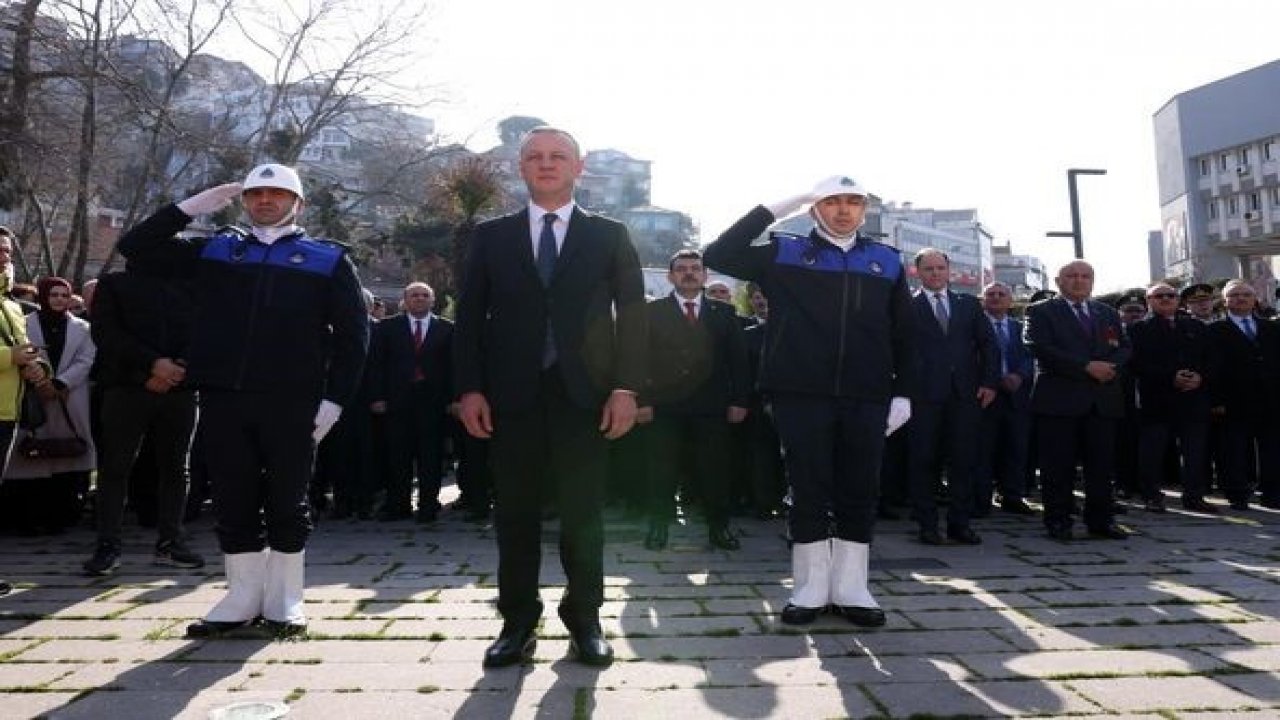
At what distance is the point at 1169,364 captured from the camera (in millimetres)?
8062

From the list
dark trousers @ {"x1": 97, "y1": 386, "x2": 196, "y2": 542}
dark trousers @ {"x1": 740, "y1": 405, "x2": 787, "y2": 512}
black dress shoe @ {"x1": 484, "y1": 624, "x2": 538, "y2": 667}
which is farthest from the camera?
dark trousers @ {"x1": 740, "y1": 405, "x2": 787, "y2": 512}

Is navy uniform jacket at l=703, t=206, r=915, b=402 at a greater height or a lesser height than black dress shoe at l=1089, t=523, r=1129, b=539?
greater

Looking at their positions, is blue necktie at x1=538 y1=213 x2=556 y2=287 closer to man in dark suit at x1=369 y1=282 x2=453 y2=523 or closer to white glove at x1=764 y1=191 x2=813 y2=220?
white glove at x1=764 y1=191 x2=813 y2=220

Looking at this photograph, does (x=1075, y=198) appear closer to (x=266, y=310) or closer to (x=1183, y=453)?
(x=1183, y=453)

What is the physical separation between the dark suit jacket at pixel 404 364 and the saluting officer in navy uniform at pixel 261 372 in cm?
392

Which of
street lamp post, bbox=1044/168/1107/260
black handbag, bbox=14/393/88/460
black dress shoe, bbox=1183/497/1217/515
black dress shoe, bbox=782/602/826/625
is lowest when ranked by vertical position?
black dress shoe, bbox=1183/497/1217/515

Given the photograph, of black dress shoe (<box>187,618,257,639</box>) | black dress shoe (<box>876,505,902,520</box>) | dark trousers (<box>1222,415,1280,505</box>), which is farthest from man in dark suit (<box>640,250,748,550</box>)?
dark trousers (<box>1222,415,1280,505</box>)

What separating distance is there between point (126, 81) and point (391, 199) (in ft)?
35.2

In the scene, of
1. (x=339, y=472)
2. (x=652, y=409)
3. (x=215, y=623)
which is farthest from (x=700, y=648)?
(x=339, y=472)

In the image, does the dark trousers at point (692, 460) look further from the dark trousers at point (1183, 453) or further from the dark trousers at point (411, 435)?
the dark trousers at point (1183, 453)

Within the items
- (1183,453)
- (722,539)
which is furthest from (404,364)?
(1183,453)

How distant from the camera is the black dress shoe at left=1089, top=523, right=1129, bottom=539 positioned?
6449 millimetres

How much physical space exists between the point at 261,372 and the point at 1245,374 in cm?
868

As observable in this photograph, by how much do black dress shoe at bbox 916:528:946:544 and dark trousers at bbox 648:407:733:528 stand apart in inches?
58.5
